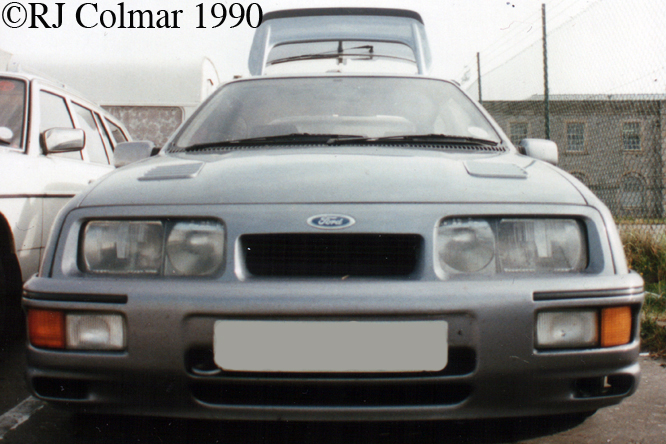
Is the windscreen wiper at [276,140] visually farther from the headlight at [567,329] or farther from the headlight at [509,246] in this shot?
the headlight at [567,329]

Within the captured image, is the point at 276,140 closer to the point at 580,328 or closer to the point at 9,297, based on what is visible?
the point at 580,328

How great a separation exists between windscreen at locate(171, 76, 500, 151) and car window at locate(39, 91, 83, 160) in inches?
61.7

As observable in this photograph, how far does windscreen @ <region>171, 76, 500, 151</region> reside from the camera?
2729 mm

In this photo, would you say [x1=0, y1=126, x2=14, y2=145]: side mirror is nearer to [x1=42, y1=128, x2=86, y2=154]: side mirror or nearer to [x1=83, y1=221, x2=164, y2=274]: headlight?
[x1=42, y1=128, x2=86, y2=154]: side mirror

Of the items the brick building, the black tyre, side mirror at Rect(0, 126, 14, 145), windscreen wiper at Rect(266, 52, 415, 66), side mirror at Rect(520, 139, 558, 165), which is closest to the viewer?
side mirror at Rect(520, 139, 558, 165)

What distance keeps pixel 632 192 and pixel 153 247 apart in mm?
7303

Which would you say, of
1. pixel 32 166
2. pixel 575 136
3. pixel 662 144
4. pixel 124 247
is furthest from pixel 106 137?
pixel 575 136

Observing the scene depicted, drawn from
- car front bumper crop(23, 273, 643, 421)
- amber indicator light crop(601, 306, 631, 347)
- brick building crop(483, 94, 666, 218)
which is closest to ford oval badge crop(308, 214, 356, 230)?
car front bumper crop(23, 273, 643, 421)

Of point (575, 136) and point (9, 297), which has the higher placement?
point (575, 136)

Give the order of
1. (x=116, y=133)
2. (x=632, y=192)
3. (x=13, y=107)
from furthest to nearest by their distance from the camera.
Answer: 1. (x=632, y=192)
2. (x=116, y=133)
3. (x=13, y=107)

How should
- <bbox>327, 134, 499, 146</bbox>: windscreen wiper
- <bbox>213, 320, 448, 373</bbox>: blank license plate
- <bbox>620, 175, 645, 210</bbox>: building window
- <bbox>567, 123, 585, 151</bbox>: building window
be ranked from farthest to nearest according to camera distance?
<bbox>567, 123, 585, 151</bbox>: building window, <bbox>620, 175, 645, 210</bbox>: building window, <bbox>327, 134, 499, 146</bbox>: windscreen wiper, <bbox>213, 320, 448, 373</bbox>: blank license plate

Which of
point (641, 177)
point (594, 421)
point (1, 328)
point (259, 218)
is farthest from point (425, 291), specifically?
point (641, 177)

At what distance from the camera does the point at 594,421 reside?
220 cm

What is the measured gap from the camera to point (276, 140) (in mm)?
2516
